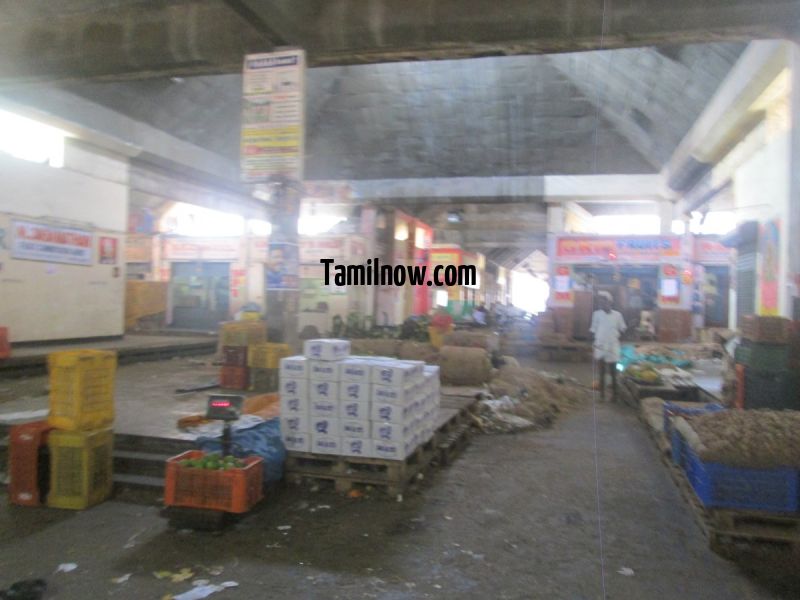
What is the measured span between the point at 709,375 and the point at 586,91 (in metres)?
8.65

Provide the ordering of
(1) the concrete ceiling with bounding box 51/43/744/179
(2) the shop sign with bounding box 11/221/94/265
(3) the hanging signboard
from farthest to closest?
(1) the concrete ceiling with bounding box 51/43/744/179 < (2) the shop sign with bounding box 11/221/94/265 < (3) the hanging signboard

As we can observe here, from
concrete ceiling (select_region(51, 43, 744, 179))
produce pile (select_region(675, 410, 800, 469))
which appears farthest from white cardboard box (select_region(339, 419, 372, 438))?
concrete ceiling (select_region(51, 43, 744, 179))

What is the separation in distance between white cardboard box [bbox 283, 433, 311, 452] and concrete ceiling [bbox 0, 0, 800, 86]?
5.04 metres

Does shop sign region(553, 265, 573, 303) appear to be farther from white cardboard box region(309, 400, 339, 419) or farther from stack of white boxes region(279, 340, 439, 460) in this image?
white cardboard box region(309, 400, 339, 419)

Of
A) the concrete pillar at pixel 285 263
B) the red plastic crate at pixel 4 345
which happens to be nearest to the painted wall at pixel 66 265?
the red plastic crate at pixel 4 345

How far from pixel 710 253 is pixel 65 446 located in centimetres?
2063

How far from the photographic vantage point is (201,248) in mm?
21047

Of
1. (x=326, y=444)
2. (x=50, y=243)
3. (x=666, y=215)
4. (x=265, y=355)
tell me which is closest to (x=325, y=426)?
(x=326, y=444)

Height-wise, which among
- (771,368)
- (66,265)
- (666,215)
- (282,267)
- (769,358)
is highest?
(666,215)

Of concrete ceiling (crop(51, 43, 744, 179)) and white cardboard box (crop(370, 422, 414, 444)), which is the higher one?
concrete ceiling (crop(51, 43, 744, 179))

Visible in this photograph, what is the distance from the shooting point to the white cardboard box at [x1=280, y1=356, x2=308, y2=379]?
538 centimetres

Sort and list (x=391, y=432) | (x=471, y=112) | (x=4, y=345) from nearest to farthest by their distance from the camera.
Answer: (x=391, y=432) → (x=4, y=345) → (x=471, y=112)

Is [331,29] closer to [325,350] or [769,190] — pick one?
[325,350]

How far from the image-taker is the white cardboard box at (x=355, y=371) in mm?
5184
